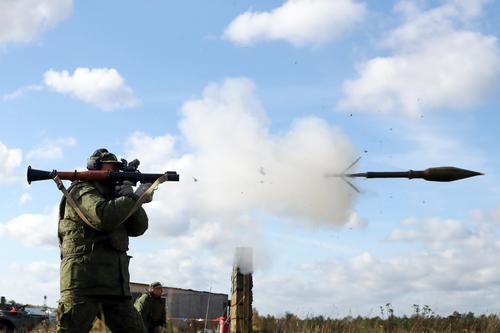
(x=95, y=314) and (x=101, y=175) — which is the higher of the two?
(x=101, y=175)

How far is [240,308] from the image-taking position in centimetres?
1073

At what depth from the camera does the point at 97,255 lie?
711cm

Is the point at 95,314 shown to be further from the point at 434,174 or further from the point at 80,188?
the point at 434,174

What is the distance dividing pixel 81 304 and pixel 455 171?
6.15 meters

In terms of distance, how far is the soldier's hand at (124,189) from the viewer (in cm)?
721

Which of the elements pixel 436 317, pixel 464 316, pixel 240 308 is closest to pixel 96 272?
pixel 240 308

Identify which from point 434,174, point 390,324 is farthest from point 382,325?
point 434,174

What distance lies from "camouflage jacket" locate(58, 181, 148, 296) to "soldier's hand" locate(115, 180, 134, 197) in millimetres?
96

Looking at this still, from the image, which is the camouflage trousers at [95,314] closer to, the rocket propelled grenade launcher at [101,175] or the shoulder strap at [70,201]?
the shoulder strap at [70,201]

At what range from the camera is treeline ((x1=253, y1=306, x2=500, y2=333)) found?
500 inches

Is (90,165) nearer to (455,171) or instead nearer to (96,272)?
(96,272)

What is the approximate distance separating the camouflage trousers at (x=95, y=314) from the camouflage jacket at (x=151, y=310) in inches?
212

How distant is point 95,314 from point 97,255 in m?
0.55

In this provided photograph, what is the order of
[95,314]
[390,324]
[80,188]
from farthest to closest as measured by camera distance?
[390,324] → [80,188] → [95,314]
